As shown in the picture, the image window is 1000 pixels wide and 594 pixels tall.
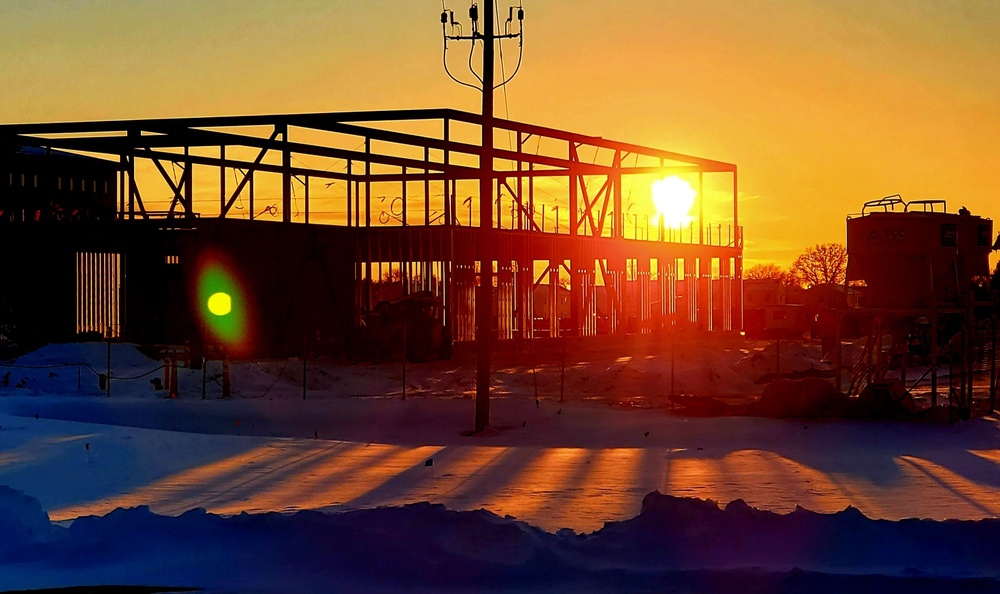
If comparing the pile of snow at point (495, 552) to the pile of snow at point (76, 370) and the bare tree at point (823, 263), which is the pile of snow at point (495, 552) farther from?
the bare tree at point (823, 263)

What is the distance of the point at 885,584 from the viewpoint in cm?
1030

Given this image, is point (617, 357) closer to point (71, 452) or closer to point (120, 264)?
point (120, 264)

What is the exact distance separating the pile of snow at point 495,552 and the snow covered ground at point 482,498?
0.02 meters

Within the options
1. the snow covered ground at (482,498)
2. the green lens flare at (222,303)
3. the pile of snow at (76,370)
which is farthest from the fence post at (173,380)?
the green lens flare at (222,303)

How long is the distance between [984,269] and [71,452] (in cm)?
2541

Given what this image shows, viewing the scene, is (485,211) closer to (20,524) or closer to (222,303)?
(20,524)

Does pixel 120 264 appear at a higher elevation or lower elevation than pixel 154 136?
lower

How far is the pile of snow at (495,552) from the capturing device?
415 inches

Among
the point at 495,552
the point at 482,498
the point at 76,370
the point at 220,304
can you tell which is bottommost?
the point at 482,498

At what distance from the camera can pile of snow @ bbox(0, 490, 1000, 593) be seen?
10.5 metres

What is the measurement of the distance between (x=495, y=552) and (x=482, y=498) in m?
4.16

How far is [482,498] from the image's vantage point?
15203 millimetres

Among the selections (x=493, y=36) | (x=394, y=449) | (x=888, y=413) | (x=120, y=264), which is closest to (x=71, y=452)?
(x=394, y=449)

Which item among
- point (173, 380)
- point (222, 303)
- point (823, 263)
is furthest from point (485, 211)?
point (823, 263)
